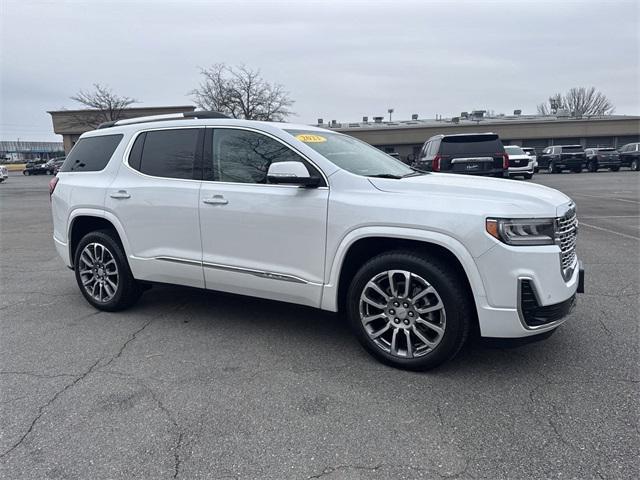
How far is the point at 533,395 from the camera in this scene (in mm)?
2912

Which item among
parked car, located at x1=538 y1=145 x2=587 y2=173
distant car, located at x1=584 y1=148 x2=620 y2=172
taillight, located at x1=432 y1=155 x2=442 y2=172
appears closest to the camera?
taillight, located at x1=432 y1=155 x2=442 y2=172

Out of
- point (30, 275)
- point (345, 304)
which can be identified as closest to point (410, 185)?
point (345, 304)

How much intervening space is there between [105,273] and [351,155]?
2.78 metres

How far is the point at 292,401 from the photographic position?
9.55 feet

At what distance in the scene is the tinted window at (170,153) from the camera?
4102 millimetres

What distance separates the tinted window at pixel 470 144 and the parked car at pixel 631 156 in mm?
25927

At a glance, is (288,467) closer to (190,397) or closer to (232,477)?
(232,477)

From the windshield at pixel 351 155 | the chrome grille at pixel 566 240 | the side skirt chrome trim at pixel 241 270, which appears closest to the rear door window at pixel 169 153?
the side skirt chrome trim at pixel 241 270

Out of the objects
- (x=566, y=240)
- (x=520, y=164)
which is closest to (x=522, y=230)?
(x=566, y=240)

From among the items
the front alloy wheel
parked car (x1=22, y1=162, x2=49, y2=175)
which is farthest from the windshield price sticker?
parked car (x1=22, y1=162, x2=49, y2=175)

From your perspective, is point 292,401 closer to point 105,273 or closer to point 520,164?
point 105,273

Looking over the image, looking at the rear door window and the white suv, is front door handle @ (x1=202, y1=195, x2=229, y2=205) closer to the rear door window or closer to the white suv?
the white suv

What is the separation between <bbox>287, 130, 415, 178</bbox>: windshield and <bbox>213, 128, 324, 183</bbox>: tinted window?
215 millimetres

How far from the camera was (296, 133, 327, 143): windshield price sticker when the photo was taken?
12.4 feet
